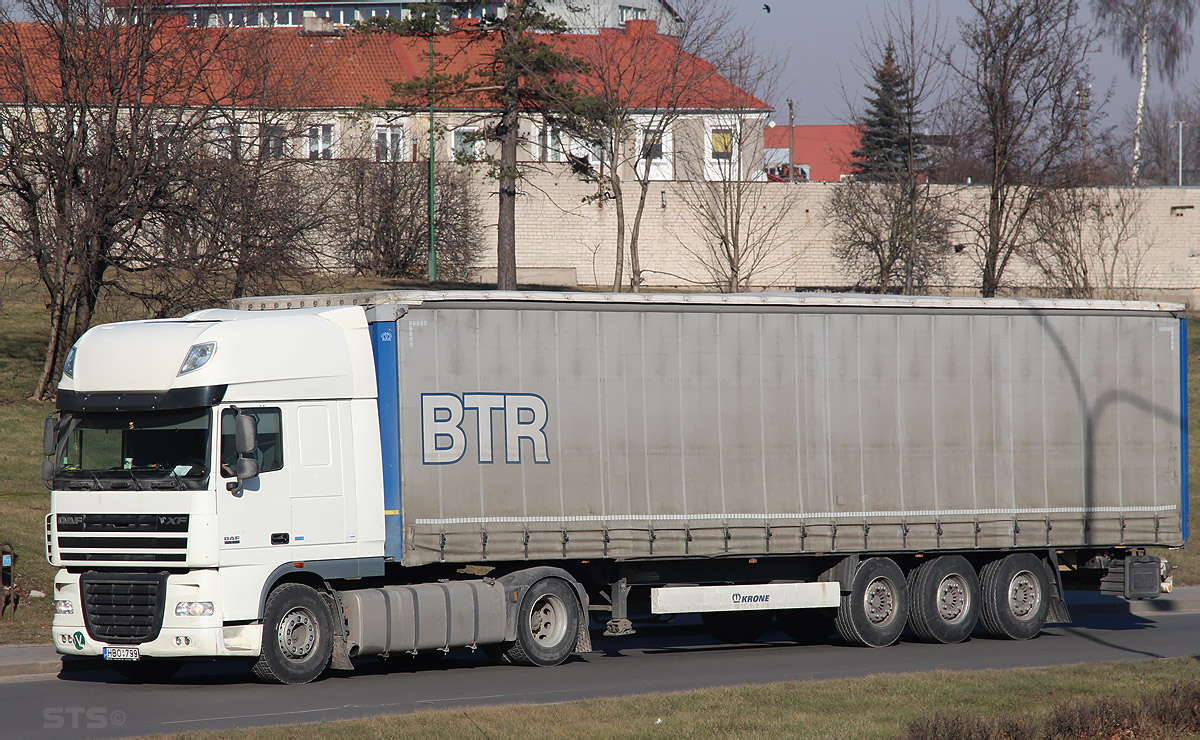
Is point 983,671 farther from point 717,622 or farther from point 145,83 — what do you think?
point 145,83

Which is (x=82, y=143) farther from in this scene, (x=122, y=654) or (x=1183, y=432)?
(x=1183, y=432)

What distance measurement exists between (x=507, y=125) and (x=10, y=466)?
18.3m

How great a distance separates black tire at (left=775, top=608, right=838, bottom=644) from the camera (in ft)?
52.7

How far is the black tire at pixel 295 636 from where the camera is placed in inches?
481

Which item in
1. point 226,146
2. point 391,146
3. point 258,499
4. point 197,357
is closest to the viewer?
point 197,357

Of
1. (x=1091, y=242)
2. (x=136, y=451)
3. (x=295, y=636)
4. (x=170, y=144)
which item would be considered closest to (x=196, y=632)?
(x=295, y=636)

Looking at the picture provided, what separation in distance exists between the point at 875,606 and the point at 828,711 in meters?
4.93

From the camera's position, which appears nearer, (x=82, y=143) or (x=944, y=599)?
(x=944, y=599)

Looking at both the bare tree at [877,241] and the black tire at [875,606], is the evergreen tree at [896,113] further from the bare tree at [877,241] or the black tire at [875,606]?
the black tire at [875,606]

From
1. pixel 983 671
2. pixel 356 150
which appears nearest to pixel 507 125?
pixel 356 150

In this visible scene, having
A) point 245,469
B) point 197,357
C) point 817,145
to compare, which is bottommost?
point 245,469

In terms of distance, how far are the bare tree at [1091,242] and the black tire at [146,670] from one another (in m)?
38.7

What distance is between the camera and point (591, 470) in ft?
45.8

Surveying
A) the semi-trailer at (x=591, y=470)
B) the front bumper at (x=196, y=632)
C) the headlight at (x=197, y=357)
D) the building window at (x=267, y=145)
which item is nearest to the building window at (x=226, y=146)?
the building window at (x=267, y=145)
